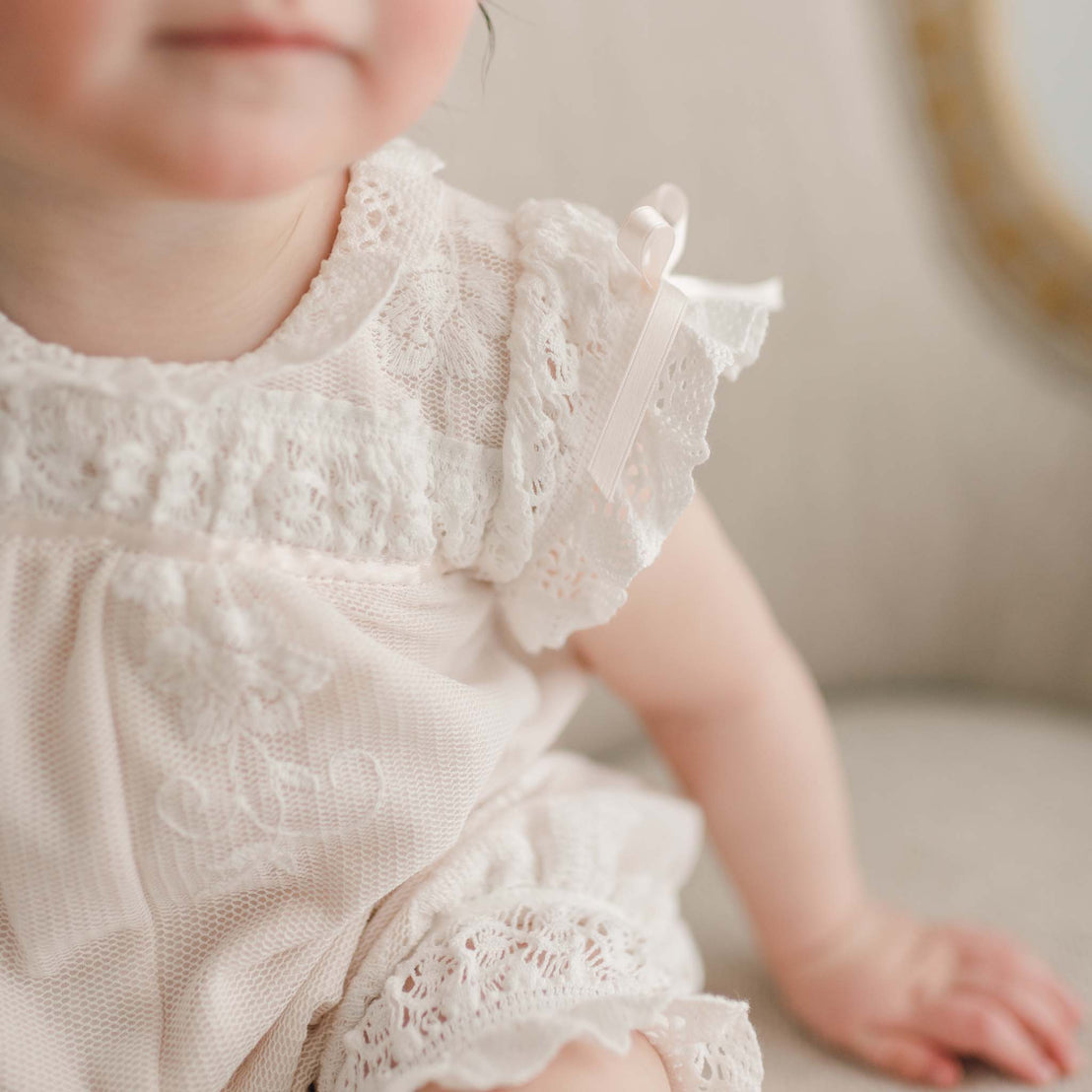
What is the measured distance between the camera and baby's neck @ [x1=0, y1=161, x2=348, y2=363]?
0.51 meters

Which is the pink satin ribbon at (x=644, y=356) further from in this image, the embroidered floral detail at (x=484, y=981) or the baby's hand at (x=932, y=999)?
the baby's hand at (x=932, y=999)

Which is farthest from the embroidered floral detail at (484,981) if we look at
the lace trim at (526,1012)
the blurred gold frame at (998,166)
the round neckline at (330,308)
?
the blurred gold frame at (998,166)

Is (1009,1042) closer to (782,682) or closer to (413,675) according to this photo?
(782,682)

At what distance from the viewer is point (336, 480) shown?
52 centimetres

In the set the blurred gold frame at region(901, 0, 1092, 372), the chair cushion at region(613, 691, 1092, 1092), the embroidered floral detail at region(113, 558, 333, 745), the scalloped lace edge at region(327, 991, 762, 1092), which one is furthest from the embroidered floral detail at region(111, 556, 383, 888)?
the blurred gold frame at region(901, 0, 1092, 372)

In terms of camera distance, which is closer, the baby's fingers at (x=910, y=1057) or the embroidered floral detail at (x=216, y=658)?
the embroidered floral detail at (x=216, y=658)

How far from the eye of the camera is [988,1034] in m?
0.67

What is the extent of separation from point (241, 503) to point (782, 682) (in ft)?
1.14

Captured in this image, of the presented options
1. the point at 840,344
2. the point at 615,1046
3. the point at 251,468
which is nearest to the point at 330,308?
the point at 251,468

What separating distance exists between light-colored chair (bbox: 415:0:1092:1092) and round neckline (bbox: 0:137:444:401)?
6.8 inches

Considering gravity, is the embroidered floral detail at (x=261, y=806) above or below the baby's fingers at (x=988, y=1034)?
above

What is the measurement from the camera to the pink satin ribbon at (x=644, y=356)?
54 centimetres

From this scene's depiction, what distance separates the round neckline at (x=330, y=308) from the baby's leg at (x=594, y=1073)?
0.29 m

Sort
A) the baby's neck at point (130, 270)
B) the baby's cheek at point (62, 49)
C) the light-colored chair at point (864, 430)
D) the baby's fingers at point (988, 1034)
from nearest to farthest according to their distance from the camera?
the baby's cheek at point (62, 49) < the baby's neck at point (130, 270) < the baby's fingers at point (988, 1034) < the light-colored chair at point (864, 430)
